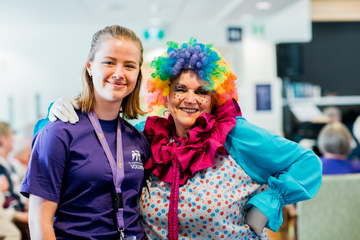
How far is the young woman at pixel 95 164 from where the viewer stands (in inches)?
57.5

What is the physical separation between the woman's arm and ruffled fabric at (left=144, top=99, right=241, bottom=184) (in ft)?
1.49

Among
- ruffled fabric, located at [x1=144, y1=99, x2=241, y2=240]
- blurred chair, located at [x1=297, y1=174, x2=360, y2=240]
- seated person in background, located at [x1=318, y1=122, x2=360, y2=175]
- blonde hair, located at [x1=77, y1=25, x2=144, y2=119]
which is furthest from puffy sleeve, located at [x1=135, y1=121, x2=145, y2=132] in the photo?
seated person in background, located at [x1=318, y1=122, x2=360, y2=175]

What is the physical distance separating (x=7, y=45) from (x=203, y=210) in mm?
8493

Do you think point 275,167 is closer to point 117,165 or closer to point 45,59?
point 117,165

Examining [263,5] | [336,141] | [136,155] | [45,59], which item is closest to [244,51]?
[263,5]

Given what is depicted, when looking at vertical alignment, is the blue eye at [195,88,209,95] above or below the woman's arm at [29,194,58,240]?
above

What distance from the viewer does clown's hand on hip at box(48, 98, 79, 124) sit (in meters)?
1.55

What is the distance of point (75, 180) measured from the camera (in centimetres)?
150

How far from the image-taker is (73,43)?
9.22 meters

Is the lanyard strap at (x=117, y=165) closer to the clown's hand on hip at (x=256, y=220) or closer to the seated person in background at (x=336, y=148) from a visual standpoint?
the clown's hand on hip at (x=256, y=220)

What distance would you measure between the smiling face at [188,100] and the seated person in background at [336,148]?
2278mm

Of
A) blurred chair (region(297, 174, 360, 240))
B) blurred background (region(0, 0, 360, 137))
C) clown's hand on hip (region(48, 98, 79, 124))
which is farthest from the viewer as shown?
blurred background (region(0, 0, 360, 137))

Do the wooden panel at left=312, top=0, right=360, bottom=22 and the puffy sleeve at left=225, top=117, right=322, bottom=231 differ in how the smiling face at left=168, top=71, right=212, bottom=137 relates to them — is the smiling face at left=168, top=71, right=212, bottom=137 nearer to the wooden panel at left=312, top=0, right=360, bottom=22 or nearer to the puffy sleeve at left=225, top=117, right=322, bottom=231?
the puffy sleeve at left=225, top=117, right=322, bottom=231

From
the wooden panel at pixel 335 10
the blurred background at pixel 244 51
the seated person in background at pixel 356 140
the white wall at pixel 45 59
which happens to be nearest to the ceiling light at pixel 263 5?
the blurred background at pixel 244 51
